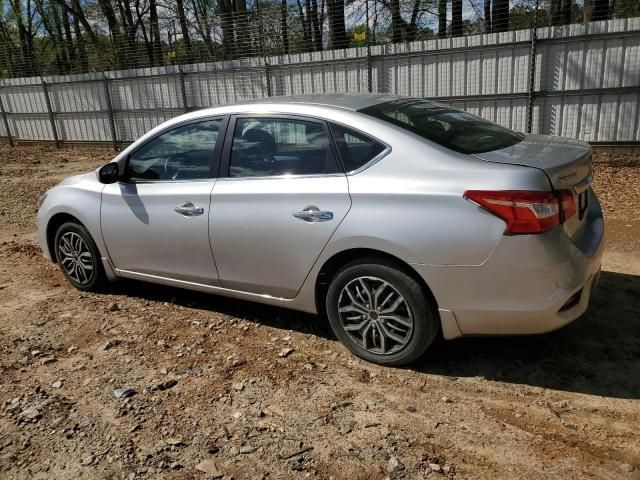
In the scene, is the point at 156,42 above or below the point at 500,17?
above

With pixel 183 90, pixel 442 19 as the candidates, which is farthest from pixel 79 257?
pixel 183 90

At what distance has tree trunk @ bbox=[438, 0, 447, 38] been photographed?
1279 cm

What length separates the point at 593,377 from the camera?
3.18 meters

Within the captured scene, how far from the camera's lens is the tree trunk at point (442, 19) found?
12787mm

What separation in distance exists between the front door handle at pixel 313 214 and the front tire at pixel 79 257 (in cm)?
222

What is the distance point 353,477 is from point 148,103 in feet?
50.6

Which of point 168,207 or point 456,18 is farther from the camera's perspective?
point 456,18

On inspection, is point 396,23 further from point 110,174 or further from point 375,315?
point 375,315

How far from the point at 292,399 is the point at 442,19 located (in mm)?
12011

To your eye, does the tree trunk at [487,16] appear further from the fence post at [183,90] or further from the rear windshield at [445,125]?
the rear windshield at [445,125]

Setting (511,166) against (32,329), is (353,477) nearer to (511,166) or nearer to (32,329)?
(511,166)

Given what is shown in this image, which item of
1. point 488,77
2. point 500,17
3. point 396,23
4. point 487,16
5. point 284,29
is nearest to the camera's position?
point 488,77

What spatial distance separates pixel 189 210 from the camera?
12.8ft

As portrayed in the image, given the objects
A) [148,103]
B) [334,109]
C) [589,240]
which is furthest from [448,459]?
[148,103]
